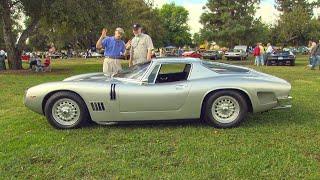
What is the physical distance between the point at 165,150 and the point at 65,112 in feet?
6.42

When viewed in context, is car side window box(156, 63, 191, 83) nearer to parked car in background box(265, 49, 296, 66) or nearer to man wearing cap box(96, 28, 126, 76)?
man wearing cap box(96, 28, 126, 76)

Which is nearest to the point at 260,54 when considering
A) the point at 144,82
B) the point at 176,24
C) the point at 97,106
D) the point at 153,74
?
the point at 153,74

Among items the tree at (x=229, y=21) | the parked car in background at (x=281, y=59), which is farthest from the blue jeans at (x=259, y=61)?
the tree at (x=229, y=21)

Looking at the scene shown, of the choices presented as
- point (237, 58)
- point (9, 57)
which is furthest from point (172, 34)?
point (9, 57)

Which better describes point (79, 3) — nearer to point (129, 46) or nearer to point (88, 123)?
point (129, 46)

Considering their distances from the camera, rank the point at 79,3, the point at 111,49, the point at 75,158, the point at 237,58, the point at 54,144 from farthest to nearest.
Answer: the point at 237,58 < the point at 79,3 < the point at 111,49 < the point at 54,144 < the point at 75,158

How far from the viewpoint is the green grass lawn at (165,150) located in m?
4.46

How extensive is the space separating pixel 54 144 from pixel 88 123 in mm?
1245

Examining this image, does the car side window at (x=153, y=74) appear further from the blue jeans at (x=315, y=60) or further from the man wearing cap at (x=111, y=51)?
the blue jeans at (x=315, y=60)

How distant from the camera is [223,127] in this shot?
6422 millimetres

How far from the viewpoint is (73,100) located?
20.9ft

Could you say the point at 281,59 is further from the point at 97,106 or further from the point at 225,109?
the point at 97,106

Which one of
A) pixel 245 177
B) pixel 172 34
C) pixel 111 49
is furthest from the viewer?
pixel 172 34

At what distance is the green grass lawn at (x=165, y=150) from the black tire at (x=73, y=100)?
138 mm
